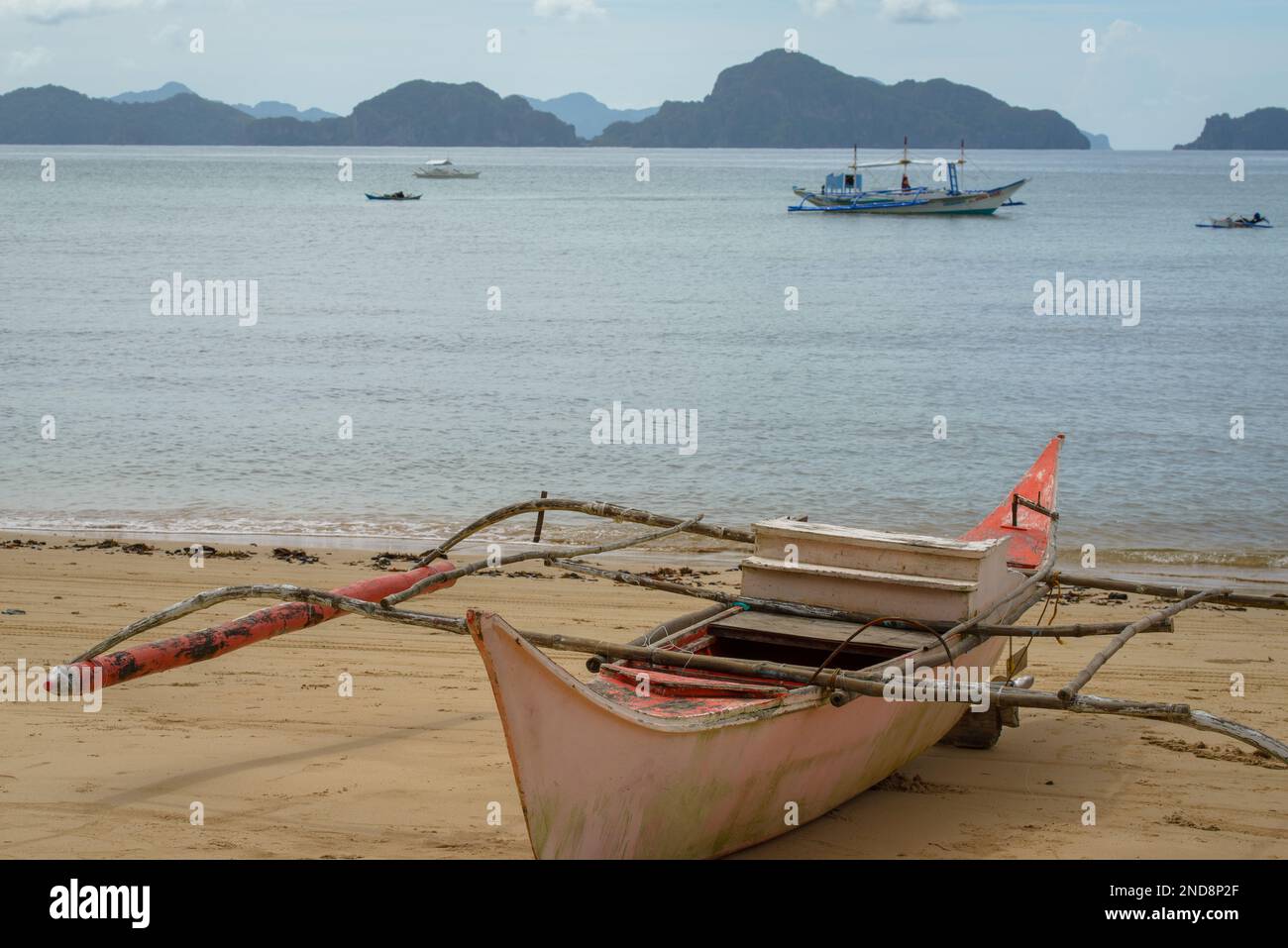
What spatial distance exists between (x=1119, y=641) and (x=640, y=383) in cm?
1768

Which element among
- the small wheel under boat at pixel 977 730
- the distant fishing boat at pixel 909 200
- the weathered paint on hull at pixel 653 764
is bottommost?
the small wheel under boat at pixel 977 730

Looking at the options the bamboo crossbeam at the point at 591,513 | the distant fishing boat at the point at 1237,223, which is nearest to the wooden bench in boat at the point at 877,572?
the bamboo crossbeam at the point at 591,513

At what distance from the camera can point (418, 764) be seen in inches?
258

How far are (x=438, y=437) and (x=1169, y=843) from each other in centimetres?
1353

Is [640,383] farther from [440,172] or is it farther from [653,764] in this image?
[440,172]

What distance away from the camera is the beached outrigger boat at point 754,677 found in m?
4.82

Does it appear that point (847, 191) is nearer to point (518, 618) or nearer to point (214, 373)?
point (214, 373)

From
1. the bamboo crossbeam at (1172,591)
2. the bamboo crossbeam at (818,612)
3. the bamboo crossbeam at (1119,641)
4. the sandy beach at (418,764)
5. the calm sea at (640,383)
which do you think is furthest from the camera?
the calm sea at (640,383)

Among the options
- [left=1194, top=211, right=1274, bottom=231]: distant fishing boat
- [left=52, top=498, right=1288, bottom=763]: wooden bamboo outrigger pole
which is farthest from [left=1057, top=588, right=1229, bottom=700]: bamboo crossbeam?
[left=1194, top=211, right=1274, bottom=231]: distant fishing boat

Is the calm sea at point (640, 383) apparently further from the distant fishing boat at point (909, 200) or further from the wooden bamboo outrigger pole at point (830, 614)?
the distant fishing boat at point (909, 200)

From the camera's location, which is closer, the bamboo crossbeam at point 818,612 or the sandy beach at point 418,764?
the sandy beach at point 418,764

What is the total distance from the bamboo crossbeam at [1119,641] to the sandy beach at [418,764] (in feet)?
2.51

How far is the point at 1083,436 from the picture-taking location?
61.5 feet

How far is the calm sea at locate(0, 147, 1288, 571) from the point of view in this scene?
1499 cm
